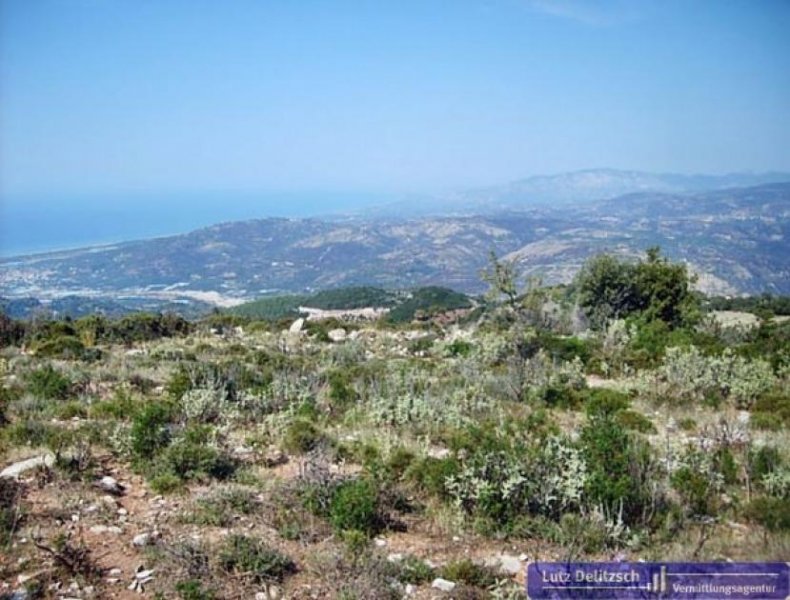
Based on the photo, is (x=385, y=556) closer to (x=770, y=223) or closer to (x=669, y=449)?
(x=669, y=449)

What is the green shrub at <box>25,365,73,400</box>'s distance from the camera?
10.6 m

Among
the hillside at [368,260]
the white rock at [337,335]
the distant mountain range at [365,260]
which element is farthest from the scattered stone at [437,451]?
the hillside at [368,260]

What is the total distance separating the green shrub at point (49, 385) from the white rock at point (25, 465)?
3.61 meters

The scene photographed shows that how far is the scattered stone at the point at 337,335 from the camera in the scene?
22.6 m

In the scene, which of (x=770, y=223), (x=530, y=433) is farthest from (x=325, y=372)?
(x=770, y=223)

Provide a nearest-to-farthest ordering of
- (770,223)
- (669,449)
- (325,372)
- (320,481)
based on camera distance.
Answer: (320,481) < (669,449) < (325,372) < (770,223)

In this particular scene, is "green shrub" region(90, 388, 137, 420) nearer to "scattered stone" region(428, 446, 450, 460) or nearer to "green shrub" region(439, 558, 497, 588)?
"scattered stone" region(428, 446, 450, 460)

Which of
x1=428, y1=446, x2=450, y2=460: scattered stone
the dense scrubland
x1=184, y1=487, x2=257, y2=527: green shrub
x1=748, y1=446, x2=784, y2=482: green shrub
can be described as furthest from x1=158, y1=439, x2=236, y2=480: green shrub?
x1=748, y1=446, x2=784, y2=482: green shrub

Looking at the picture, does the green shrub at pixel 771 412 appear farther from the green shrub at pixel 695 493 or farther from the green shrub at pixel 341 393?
the green shrub at pixel 341 393

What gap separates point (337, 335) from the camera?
2427 cm

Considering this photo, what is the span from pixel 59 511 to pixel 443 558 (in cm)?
A: 375

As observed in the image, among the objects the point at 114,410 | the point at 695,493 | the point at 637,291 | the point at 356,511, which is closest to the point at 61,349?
the point at 114,410

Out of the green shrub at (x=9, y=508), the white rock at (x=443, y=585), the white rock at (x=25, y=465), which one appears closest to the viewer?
the white rock at (x=443, y=585)

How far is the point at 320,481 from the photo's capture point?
20.7ft
